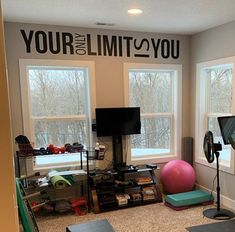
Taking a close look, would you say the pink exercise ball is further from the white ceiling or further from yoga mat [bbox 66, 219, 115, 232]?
the white ceiling

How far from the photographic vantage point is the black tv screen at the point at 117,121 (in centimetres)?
375

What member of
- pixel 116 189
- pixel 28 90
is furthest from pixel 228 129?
pixel 28 90

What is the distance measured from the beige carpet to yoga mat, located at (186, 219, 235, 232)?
9 centimetres

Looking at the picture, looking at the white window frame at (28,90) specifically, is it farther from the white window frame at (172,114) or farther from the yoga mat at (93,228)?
the yoga mat at (93,228)

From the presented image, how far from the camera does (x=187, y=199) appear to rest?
3592 mm

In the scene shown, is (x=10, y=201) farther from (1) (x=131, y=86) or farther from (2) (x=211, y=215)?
(1) (x=131, y=86)

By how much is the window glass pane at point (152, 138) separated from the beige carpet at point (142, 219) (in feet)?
3.29

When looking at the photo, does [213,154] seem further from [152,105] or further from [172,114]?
[152,105]

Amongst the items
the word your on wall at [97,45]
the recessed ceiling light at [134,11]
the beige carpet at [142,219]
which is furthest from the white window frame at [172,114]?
the recessed ceiling light at [134,11]

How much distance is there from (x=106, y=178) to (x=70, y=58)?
6.14 feet

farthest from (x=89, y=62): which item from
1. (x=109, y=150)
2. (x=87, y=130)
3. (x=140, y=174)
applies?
(x=140, y=174)

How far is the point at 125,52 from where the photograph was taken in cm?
394

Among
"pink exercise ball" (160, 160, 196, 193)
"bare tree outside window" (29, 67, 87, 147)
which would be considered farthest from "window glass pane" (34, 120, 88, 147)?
"pink exercise ball" (160, 160, 196, 193)

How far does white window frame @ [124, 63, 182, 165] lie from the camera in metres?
3.99
